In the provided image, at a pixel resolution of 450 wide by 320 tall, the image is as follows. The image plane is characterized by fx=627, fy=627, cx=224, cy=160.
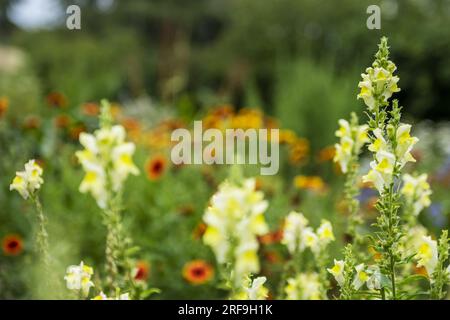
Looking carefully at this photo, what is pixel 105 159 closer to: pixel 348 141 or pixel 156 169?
pixel 348 141

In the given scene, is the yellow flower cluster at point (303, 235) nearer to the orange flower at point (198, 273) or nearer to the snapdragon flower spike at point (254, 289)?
the snapdragon flower spike at point (254, 289)

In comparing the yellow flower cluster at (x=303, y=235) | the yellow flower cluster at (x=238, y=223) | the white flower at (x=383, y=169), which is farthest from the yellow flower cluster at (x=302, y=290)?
the yellow flower cluster at (x=238, y=223)

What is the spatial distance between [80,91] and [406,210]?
6.63 meters

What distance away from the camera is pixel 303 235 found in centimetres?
202

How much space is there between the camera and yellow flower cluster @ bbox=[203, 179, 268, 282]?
3.69 feet

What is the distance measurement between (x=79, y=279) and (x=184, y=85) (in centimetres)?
1283

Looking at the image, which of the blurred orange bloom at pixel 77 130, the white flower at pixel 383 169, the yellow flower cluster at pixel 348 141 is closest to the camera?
the white flower at pixel 383 169

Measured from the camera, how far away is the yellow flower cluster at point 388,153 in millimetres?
1485

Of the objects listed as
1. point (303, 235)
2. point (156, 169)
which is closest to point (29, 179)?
point (303, 235)

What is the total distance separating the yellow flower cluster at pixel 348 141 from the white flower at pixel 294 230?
0.80ft

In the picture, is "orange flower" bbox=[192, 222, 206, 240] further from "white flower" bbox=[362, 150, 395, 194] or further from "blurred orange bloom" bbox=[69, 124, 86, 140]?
"white flower" bbox=[362, 150, 395, 194]

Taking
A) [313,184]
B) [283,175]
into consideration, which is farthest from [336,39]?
[313,184]

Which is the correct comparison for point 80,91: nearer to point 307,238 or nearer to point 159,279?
point 159,279
